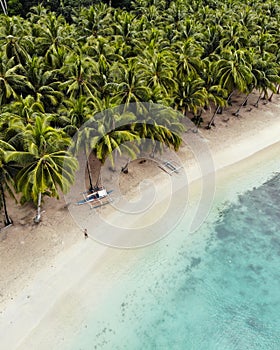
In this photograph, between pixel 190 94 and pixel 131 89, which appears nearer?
pixel 131 89

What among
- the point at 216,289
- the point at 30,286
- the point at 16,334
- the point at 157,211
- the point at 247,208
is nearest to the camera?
the point at 16,334

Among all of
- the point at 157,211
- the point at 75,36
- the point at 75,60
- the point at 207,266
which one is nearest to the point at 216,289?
the point at 207,266

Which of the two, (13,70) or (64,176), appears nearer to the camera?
(64,176)

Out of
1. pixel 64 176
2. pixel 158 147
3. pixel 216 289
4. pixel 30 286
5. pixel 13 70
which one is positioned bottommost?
pixel 216 289

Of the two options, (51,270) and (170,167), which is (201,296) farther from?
(170,167)

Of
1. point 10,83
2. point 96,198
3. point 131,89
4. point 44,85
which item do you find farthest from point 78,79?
point 96,198

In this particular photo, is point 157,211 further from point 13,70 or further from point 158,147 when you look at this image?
point 13,70
